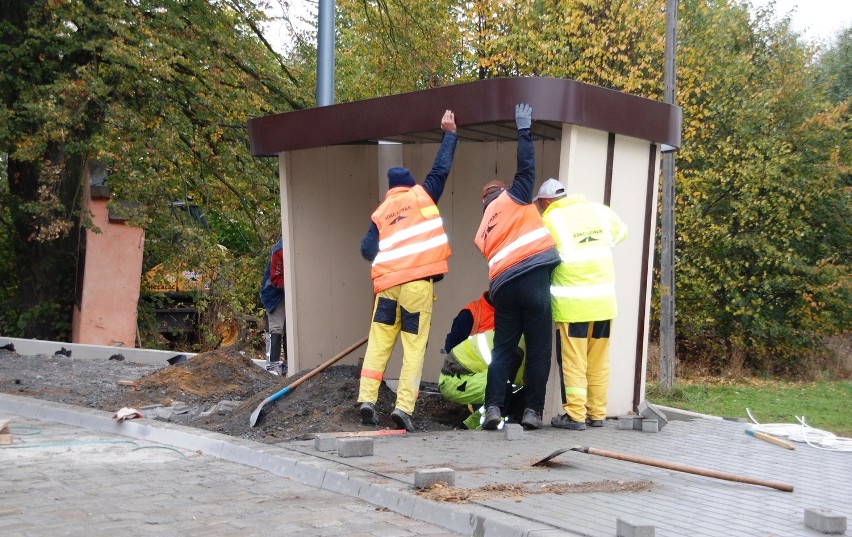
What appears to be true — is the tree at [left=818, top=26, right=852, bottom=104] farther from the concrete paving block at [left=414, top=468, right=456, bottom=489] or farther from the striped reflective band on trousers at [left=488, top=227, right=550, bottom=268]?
the concrete paving block at [left=414, top=468, right=456, bottom=489]

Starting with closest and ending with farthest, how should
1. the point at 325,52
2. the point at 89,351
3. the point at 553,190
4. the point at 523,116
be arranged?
the point at 523,116, the point at 553,190, the point at 325,52, the point at 89,351

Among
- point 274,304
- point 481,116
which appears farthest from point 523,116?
point 274,304

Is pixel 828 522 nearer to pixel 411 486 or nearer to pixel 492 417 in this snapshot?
pixel 411 486

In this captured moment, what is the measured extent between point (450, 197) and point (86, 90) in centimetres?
677

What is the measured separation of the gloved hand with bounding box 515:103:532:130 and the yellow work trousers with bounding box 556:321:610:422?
1555 mm

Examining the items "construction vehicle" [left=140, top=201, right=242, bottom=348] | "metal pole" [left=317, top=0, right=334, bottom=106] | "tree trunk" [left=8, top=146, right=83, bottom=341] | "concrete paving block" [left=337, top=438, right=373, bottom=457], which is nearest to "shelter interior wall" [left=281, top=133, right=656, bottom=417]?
"metal pole" [left=317, top=0, right=334, bottom=106]

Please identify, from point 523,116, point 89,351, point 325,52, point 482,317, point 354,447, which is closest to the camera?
point 354,447

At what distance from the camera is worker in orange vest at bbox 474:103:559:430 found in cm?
749

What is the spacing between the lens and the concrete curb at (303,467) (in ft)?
15.0

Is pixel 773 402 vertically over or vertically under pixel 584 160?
under

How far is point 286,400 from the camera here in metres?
8.15

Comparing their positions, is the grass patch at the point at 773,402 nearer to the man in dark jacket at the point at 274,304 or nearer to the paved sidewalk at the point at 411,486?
the paved sidewalk at the point at 411,486

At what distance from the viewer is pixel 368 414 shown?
7500 millimetres

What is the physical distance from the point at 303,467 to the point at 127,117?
9.95 m
